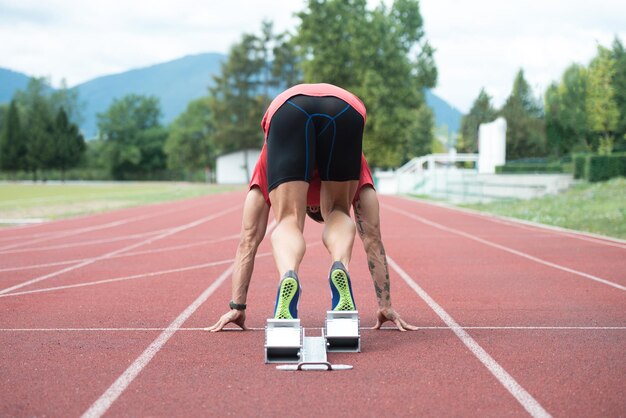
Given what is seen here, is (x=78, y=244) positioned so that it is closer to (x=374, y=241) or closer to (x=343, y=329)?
(x=374, y=241)

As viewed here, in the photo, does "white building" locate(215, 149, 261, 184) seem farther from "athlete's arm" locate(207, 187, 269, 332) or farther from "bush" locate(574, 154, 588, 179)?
"athlete's arm" locate(207, 187, 269, 332)

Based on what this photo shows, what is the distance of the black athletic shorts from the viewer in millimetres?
4293

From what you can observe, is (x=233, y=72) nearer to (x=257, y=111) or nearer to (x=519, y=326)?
(x=257, y=111)

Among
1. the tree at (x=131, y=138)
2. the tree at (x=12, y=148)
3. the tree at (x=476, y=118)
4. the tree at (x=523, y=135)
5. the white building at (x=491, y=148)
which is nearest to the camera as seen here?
the white building at (x=491, y=148)

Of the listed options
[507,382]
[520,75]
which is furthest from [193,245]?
[520,75]

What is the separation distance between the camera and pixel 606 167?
2695cm

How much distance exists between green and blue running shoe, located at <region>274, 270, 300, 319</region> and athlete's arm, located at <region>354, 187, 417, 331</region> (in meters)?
0.87

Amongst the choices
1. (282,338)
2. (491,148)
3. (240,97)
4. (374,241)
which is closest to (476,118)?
(240,97)

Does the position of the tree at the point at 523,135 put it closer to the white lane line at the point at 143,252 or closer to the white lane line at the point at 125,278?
the white lane line at the point at 143,252

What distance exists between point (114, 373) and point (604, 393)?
2.51 metres

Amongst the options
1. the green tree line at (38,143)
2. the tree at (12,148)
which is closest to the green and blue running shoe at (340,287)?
the green tree line at (38,143)

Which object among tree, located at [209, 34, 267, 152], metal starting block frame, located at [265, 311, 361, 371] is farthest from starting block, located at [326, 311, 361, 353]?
tree, located at [209, 34, 267, 152]

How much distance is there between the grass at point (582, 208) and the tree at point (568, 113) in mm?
34076

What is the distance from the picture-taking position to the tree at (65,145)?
9438 cm
